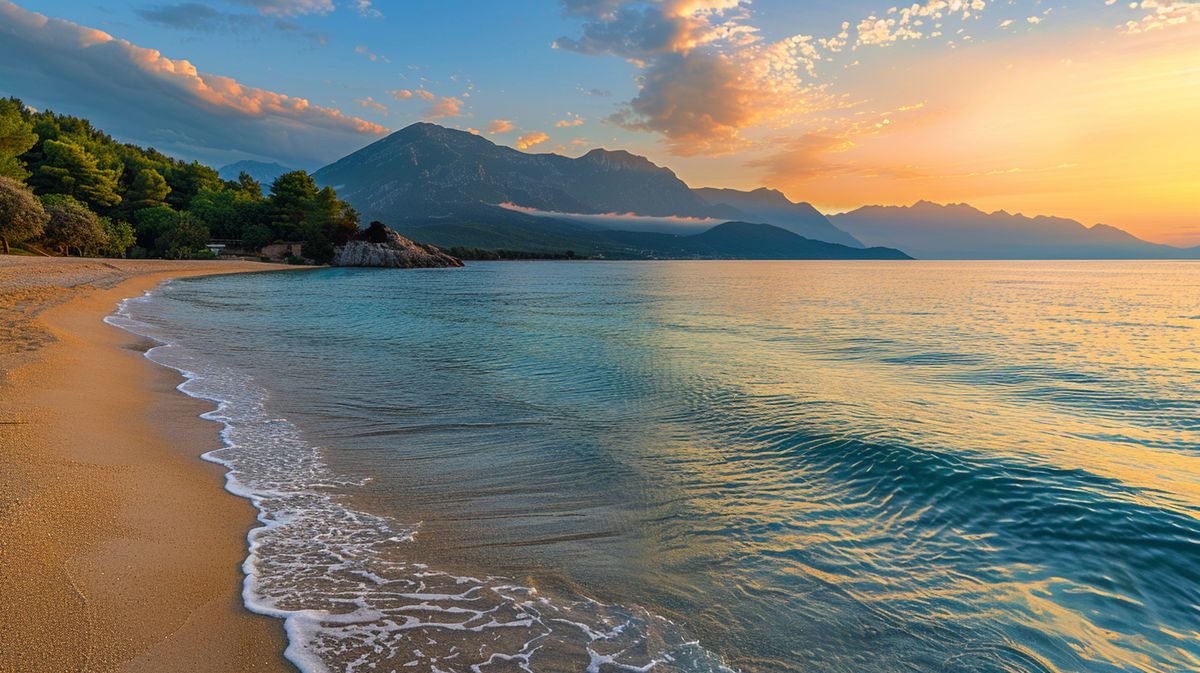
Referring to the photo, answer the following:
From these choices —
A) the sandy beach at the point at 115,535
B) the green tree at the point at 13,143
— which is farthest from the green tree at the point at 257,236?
the sandy beach at the point at 115,535

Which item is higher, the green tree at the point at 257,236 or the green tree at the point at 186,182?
the green tree at the point at 186,182

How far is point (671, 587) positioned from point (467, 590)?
2113 mm

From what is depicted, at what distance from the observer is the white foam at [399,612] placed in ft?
15.0

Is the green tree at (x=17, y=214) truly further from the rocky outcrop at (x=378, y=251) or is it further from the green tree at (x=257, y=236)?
the rocky outcrop at (x=378, y=251)

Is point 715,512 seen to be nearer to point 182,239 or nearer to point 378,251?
point 182,239

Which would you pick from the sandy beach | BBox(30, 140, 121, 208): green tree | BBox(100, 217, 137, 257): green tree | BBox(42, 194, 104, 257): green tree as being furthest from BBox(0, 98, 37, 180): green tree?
the sandy beach

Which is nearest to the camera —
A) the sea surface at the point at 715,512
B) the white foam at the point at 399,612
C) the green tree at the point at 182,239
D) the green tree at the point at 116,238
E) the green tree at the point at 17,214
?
the white foam at the point at 399,612

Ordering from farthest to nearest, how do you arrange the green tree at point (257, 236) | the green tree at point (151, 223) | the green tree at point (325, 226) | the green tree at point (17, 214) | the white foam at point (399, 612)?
the green tree at point (325, 226)
the green tree at point (257, 236)
the green tree at point (151, 223)
the green tree at point (17, 214)
the white foam at point (399, 612)

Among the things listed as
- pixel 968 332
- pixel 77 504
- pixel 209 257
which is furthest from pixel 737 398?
pixel 209 257

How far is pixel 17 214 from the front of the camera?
54375 mm

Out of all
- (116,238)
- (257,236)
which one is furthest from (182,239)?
(257,236)

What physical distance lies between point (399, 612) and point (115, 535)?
11.4 ft

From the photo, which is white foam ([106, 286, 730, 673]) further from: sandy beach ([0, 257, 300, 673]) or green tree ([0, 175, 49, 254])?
green tree ([0, 175, 49, 254])

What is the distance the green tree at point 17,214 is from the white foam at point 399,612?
7103 cm
